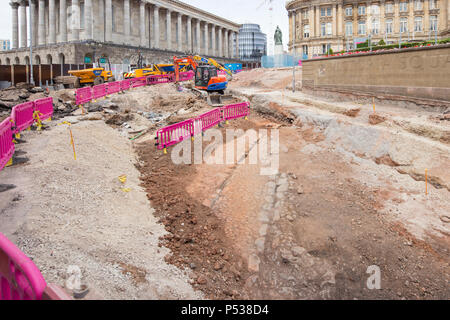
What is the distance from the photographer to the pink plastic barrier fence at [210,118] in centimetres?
1508

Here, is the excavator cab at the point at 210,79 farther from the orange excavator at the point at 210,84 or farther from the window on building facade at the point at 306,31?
the window on building facade at the point at 306,31

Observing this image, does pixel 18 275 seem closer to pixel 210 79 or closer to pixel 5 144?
pixel 5 144

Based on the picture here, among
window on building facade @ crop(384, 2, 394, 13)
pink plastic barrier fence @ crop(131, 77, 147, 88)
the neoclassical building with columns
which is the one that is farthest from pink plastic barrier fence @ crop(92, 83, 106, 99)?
window on building facade @ crop(384, 2, 394, 13)

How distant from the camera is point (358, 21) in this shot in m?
58.1

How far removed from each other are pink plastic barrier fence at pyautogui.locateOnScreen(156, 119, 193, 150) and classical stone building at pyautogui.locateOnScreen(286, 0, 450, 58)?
45357 millimetres

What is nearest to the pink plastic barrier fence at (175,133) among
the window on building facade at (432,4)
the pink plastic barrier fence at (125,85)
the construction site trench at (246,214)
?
the construction site trench at (246,214)

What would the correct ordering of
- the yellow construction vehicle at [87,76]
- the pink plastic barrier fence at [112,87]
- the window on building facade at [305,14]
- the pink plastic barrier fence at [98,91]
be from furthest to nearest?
the window on building facade at [305,14] < the yellow construction vehicle at [87,76] < the pink plastic barrier fence at [112,87] < the pink plastic barrier fence at [98,91]

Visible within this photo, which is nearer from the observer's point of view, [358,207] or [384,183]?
[358,207]

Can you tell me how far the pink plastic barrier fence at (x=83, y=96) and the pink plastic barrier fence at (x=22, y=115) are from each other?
24.9ft

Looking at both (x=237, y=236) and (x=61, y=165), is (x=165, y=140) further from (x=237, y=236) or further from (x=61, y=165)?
(x=237, y=236)

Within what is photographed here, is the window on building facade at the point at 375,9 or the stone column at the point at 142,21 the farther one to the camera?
the stone column at the point at 142,21
